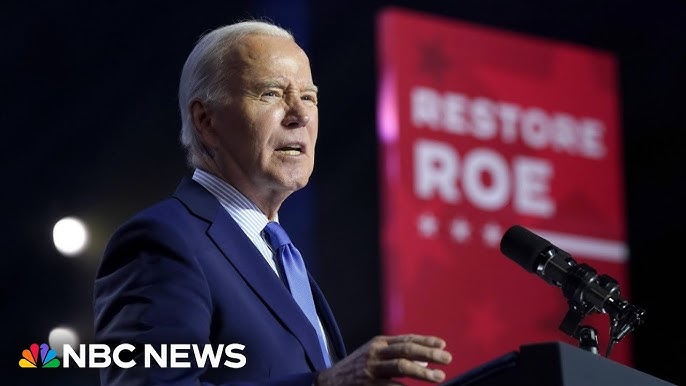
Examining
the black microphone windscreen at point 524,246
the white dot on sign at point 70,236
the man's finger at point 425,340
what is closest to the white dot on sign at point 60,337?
the white dot on sign at point 70,236

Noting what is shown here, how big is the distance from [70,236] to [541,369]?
3.11 meters

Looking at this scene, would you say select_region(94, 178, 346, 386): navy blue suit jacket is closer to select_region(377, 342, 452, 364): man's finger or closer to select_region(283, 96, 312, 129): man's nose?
select_region(377, 342, 452, 364): man's finger

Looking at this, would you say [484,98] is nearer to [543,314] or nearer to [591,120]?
[591,120]

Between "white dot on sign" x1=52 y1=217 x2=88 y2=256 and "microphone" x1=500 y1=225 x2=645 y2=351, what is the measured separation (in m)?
2.69

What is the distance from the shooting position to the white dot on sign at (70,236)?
4.08 m

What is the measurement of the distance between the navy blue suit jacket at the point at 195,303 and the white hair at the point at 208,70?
301 mm

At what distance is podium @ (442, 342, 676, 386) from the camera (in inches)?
50.7

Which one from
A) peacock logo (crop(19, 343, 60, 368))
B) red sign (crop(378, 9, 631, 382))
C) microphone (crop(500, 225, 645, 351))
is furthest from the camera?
red sign (crop(378, 9, 631, 382))

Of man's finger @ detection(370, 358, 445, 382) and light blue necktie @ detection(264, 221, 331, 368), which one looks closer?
man's finger @ detection(370, 358, 445, 382)

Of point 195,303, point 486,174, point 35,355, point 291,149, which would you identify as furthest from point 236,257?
point 486,174

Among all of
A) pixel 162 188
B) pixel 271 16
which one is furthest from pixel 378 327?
pixel 271 16

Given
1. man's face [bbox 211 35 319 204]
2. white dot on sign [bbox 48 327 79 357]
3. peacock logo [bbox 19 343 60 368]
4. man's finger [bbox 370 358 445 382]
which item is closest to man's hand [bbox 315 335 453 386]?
man's finger [bbox 370 358 445 382]

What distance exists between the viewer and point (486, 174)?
479 cm

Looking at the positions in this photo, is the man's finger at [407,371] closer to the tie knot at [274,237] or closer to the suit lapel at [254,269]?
the suit lapel at [254,269]
